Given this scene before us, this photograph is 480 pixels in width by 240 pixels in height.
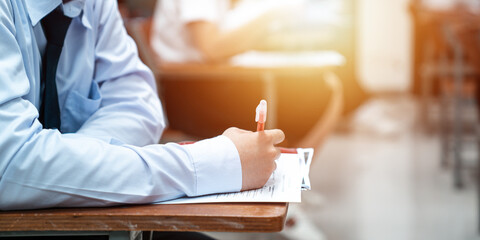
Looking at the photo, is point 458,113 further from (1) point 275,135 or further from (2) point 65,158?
(2) point 65,158

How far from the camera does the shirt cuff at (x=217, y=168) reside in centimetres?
77

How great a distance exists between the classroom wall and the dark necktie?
6.17 metres

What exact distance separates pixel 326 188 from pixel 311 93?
50.9 inches

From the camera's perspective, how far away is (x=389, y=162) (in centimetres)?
383

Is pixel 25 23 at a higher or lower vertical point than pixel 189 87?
higher

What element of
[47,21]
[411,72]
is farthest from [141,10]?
[47,21]

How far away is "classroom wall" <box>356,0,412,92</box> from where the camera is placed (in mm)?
6922

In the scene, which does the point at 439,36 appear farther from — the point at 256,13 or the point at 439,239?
the point at 256,13

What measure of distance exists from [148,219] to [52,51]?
1.19 feet

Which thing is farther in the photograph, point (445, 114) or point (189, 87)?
point (445, 114)

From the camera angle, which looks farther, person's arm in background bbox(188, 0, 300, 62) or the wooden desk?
person's arm in background bbox(188, 0, 300, 62)

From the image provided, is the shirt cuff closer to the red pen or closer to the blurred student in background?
the red pen

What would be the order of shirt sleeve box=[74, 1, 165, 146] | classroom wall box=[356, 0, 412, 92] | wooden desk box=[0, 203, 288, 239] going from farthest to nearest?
classroom wall box=[356, 0, 412, 92], shirt sleeve box=[74, 1, 165, 146], wooden desk box=[0, 203, 288, 239]

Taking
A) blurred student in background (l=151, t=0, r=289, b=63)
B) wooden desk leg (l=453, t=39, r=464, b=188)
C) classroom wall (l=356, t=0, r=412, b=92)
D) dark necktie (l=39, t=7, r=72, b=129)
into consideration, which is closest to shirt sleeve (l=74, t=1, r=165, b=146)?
dark necktie (l=39, t=7, r=72, b=129)
